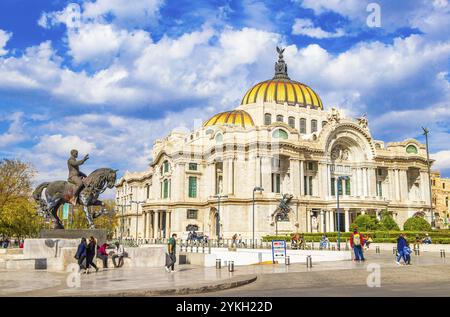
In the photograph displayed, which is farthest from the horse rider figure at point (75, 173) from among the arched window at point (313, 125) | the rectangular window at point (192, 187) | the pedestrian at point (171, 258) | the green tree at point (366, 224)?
the arched window at point (313, 125)

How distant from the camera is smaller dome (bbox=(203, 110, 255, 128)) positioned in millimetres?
81250

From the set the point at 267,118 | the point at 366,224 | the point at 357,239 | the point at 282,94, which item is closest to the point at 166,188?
the point at 267,118

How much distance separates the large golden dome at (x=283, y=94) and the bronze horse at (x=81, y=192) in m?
58.8

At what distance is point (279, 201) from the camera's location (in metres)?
67.9

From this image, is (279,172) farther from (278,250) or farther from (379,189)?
(278,250)

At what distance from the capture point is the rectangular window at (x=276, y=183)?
70438 millimetres

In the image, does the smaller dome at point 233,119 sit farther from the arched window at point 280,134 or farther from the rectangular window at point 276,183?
the rectangular window at point 276,183

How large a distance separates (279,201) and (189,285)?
171 ft

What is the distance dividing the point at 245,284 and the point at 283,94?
70030 mm

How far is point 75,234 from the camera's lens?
92.4 feet

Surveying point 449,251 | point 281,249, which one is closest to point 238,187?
point 449,251

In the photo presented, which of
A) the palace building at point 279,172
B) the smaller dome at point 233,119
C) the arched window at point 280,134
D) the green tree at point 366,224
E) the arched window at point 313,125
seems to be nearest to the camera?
the green tree at point 366,224

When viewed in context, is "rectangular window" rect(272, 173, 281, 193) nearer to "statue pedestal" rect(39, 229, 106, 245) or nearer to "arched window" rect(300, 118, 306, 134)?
"arched window" rect(300, 118, 306, 134)
